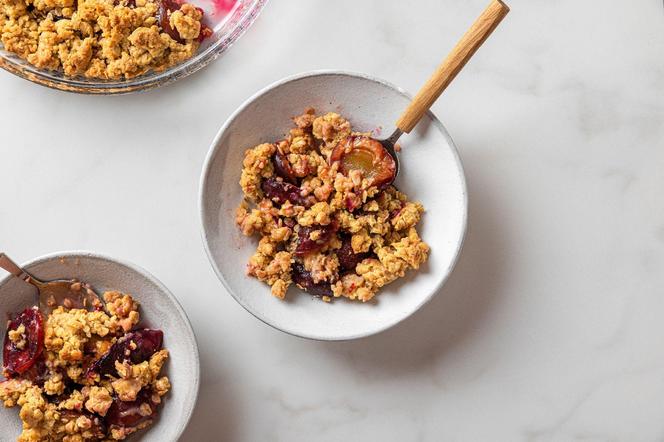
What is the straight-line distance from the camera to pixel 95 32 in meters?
1.64

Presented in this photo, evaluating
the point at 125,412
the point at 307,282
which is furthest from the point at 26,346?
the point at 307,282

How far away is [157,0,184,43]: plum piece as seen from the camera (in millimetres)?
1639

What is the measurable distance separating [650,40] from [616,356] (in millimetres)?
759

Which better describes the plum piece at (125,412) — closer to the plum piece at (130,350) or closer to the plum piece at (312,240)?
the plum piece at (130,350)

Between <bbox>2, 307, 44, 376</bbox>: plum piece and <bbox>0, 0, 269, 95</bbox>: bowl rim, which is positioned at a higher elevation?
<bbox>0, 0, 269, 95</bbox>: bowl rim

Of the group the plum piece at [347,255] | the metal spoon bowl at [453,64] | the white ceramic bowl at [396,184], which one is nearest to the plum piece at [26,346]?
the white ceramic bowl at [396,184]

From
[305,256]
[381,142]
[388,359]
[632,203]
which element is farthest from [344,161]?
[632,203]

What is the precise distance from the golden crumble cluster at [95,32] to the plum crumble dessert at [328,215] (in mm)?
310

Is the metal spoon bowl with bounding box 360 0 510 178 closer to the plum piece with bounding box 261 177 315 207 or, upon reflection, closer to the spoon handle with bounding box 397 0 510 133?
the spoon handle with bounding box 397 0 510 133

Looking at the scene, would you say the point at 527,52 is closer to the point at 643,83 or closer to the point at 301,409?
the point at 643,83

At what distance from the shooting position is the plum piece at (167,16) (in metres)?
1.64

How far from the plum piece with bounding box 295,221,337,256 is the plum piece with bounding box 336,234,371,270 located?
0.14 feet

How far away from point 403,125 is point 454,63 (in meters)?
0.16

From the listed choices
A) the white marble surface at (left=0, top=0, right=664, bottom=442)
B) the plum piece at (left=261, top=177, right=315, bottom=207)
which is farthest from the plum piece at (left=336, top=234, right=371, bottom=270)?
the white marble surface at (left=0, top=0, right=664, bottom=442)
